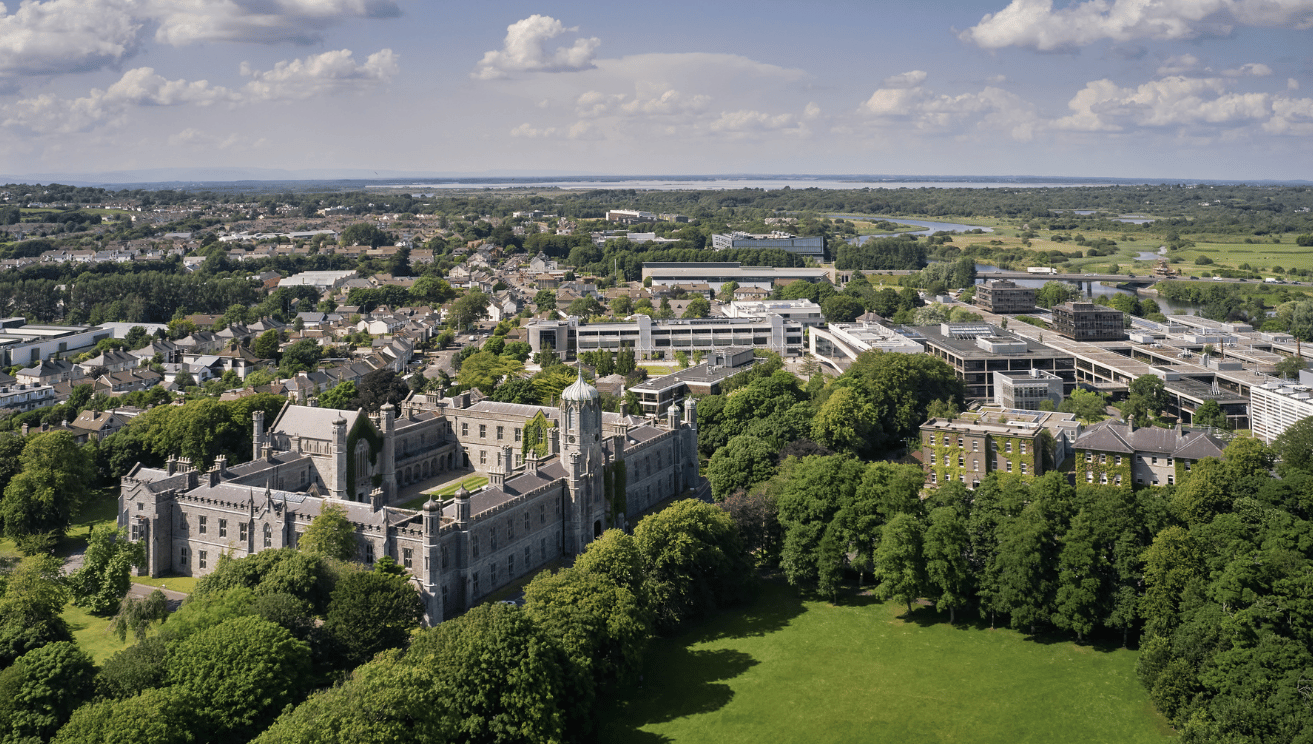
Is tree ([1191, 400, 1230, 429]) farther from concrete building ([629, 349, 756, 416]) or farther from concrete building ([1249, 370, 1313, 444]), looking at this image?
concrete building ([629, 349, 756, 416])

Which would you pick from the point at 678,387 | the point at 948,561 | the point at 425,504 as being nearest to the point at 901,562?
the point at 948,561

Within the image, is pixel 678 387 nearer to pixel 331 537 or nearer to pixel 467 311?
pixel 331 537

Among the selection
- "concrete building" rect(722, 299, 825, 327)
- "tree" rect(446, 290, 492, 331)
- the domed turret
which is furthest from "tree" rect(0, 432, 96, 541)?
"concrete building" rect(722, 299, 825, 327)

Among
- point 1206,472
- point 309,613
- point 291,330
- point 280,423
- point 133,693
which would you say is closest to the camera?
point 133,693

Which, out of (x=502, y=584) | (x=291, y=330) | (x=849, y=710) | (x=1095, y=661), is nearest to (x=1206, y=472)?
(x=1095, y=661)

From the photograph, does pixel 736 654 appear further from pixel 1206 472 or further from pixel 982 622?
pixel 1206 472
